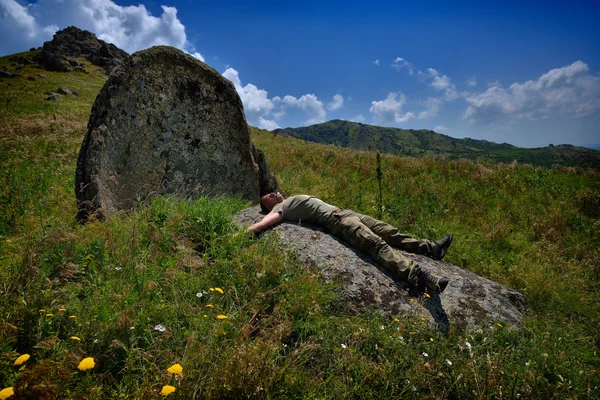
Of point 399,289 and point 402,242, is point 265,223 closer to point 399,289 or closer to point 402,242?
point 399,289

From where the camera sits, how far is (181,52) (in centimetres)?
740

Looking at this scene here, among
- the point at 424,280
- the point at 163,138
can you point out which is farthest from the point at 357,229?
the point at 163,138

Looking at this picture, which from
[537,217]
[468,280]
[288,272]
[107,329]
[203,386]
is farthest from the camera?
[537,217]

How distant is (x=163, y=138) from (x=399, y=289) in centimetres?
589

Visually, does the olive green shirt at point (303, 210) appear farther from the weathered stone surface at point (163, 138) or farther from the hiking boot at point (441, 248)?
the weathered stone surface at point (163, 138)

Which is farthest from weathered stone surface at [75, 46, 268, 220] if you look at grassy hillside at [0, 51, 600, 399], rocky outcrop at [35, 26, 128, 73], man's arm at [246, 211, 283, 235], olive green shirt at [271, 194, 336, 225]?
rocky outcrop at [35, 26, 128, 73]

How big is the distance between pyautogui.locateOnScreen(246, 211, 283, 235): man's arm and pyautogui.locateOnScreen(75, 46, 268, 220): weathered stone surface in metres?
2.04

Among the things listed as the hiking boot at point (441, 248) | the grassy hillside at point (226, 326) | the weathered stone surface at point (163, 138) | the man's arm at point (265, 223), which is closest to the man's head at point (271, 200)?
the man's arm at point (265, 223)

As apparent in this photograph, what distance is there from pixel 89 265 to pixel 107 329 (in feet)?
4.28

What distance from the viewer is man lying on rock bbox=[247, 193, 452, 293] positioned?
17.0 feet

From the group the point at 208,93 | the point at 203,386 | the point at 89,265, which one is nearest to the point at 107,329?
the point at 203,386

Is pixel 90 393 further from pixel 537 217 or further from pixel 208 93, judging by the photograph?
pixel 537 217

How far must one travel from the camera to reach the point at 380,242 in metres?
5.24

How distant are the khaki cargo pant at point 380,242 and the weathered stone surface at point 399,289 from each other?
0.45ft
